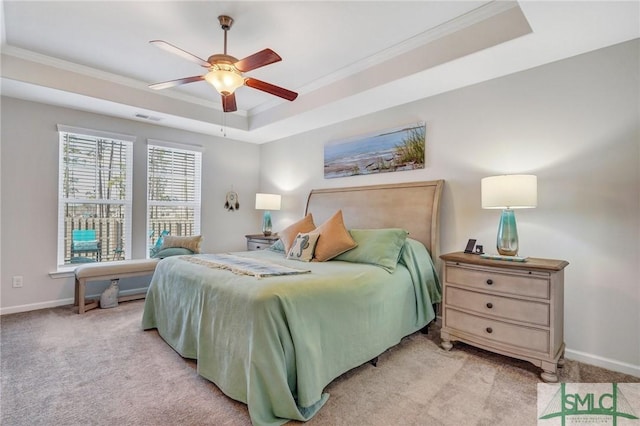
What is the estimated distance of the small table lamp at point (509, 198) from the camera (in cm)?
226

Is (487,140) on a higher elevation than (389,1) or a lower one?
lower

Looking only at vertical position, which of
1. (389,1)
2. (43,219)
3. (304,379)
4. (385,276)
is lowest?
(304,379)

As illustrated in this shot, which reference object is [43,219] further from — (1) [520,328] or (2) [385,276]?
(1) [520,328]

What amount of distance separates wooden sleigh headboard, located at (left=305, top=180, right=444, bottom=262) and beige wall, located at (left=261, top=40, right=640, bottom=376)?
16 centimetres

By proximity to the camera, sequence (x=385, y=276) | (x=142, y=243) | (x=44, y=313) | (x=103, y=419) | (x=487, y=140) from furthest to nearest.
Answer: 1. (x=142, y=243)
2. (x=44, y=313)
3. (x=487, y=140)
4. (x=385, y=276)
5. (x=103, y=419)

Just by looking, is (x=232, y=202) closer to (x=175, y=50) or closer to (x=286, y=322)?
(x=175, y=50)

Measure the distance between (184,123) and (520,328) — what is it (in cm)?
452

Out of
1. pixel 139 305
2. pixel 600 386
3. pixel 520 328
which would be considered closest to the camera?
pixel 600 386

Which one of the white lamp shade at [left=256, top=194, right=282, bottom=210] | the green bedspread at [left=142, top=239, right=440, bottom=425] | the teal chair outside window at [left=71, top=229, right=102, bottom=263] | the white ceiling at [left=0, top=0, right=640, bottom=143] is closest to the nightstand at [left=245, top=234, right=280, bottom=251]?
the white lamp shade at [left=256, top=194, right=282, bottom=210]

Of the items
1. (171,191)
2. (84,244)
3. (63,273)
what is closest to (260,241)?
(171,191)

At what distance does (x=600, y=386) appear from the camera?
80.0 inches

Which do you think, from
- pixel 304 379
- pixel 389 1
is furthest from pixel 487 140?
pixel 304 379

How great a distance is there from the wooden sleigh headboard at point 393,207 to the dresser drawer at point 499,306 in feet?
1.84

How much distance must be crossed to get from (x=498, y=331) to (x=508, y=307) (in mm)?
202
